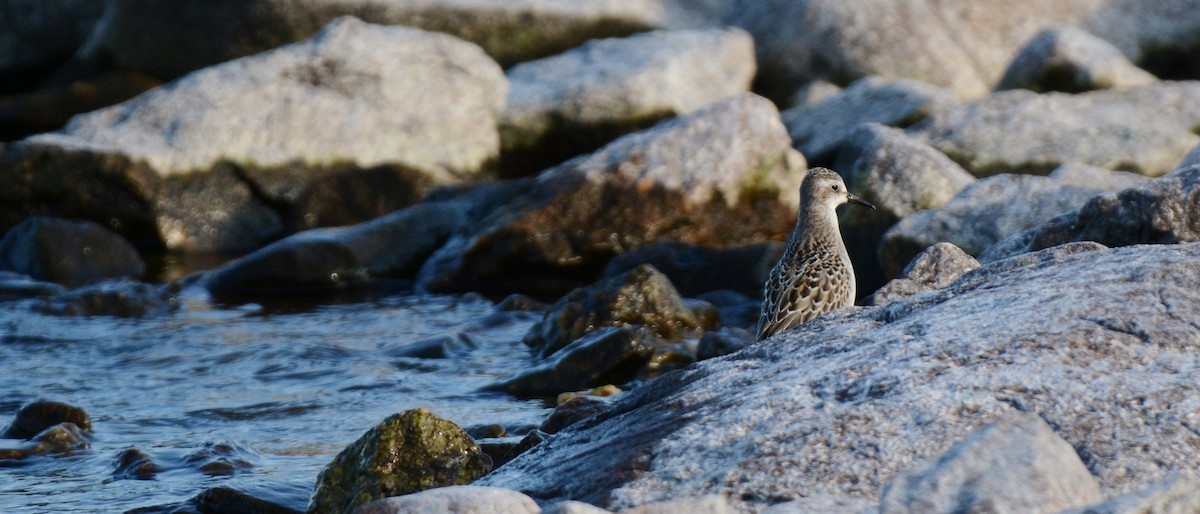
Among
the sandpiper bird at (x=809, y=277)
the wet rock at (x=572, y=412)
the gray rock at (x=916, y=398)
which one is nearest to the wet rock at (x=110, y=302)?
the wet rock at (x=572, y=412)

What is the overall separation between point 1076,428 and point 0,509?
4.19 metres

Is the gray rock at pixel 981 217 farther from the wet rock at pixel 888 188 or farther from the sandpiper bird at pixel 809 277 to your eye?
the sandpiper bird at pixel 809 277

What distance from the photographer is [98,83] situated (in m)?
16.7

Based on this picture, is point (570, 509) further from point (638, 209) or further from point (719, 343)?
point (638, 209)

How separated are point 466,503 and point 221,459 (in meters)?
3.24

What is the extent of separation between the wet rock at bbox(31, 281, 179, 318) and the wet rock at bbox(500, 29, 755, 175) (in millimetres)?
4490

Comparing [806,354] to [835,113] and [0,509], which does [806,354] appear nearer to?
[0,509]

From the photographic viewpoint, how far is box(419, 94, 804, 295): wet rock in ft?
37.7

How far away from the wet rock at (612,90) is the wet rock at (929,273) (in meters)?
8.24

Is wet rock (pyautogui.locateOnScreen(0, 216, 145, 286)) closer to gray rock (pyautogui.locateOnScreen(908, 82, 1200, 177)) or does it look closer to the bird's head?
gray rock (pyautogui.locateOnScreen(908, 82, 1200, 177))

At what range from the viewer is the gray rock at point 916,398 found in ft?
12.4

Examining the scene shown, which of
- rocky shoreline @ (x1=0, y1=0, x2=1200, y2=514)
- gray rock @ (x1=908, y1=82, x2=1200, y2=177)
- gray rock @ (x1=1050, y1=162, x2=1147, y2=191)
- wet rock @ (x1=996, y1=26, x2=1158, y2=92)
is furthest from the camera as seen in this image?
wet rock @ (x1=996, y1=26, x2=1158, y2=92)

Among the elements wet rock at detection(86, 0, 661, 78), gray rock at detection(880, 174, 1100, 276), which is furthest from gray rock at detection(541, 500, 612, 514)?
wet rock at detection(86, 0, 661, 78)

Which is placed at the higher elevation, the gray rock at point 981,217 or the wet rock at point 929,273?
the wet rock at point 929,273
